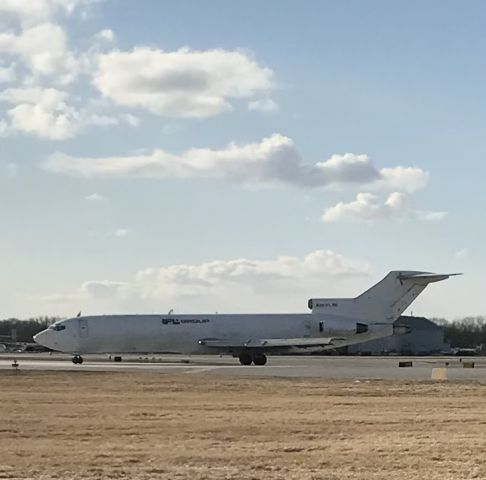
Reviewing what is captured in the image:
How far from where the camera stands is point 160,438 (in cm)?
1628

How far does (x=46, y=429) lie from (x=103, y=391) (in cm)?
1123

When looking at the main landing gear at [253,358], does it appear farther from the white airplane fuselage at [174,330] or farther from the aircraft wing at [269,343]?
the white airplane fuselage at [174,330]

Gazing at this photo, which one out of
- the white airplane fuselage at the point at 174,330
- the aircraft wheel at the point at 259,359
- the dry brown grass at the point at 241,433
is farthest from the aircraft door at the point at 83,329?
the dry brown grass at the point at 241,433

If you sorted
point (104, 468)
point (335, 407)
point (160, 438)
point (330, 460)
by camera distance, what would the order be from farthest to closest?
point (335, 407)
point (160, 438)
point (330, 460)
point (104, 468)

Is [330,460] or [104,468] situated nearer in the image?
[104,468]

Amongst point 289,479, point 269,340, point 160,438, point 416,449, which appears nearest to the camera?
point 289,479

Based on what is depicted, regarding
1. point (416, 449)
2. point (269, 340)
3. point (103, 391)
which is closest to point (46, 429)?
point (416, 449)

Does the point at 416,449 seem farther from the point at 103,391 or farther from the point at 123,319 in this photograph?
the point at 123,319

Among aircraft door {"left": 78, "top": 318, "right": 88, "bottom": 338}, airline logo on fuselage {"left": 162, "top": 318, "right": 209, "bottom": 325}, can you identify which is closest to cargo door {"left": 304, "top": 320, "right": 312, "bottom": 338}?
airline logo on fuselage {"left": 162, "top": 318, "right": 209, "bottom": 325}

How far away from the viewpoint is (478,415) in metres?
20.8

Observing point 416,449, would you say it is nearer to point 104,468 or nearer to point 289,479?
point 289,479

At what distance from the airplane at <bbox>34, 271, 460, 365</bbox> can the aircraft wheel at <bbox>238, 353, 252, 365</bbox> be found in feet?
0.21

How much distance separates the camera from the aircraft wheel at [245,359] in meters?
61.9

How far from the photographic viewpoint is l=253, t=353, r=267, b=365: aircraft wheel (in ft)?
198
